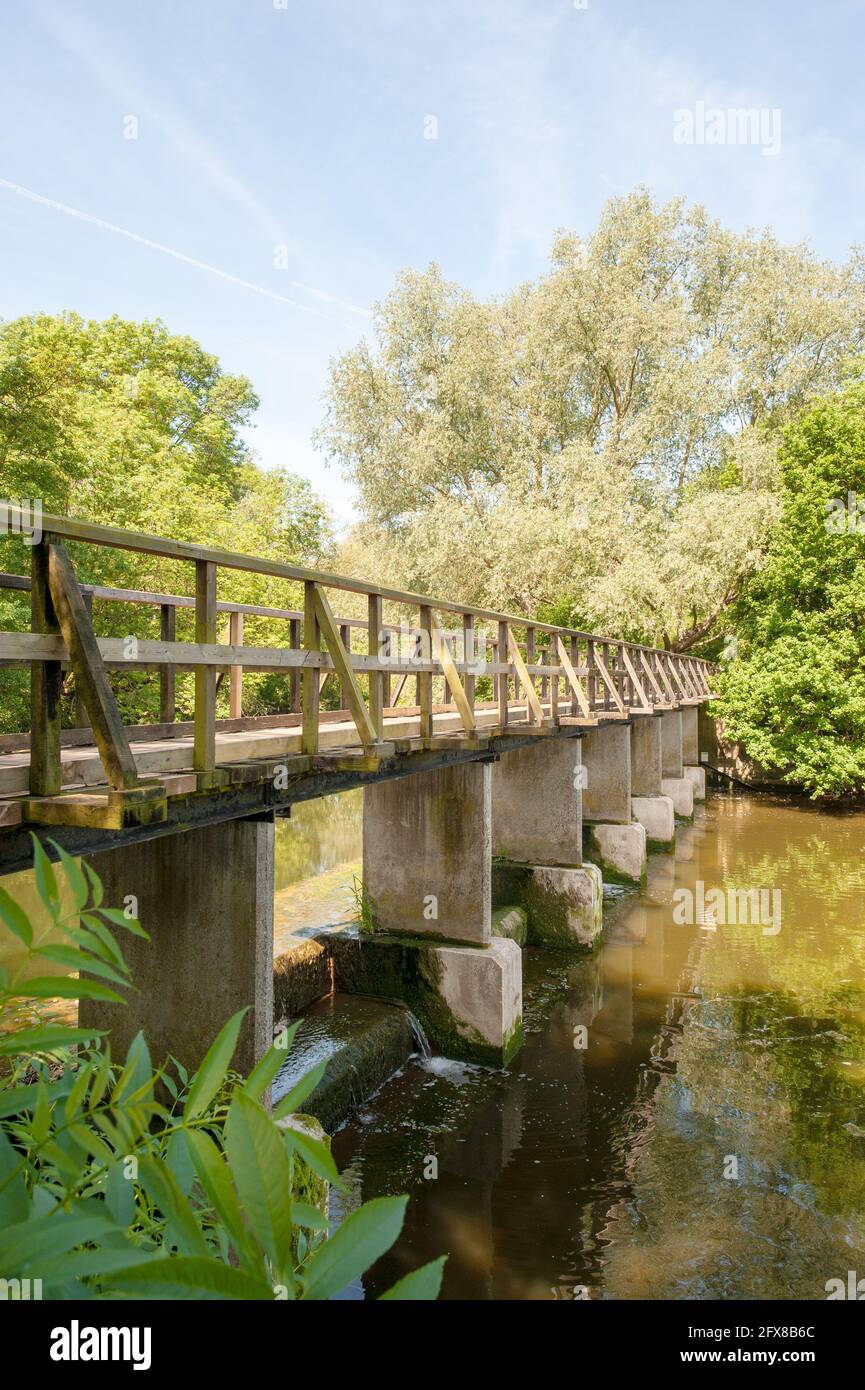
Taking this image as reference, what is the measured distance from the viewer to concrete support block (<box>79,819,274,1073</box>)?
17.6 ft

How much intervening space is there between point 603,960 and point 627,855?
3726mm

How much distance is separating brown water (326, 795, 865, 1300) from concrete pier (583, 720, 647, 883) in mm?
3043

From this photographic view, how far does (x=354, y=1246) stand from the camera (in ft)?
2.52

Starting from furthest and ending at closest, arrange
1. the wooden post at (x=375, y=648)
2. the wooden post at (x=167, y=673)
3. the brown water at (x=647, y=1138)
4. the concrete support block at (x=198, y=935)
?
the wooden post at (x=167, y=673)
the wooden post at (x=375, y=648)
the brown water at (x=647, y=1138)
the concrete support block at (x=198, y=935)

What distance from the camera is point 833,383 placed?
Answer: 2642 cm

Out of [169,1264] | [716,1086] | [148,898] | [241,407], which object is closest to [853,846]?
[716,1086]

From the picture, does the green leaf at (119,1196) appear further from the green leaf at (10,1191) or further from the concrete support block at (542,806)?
the concrete support block at (542,806)

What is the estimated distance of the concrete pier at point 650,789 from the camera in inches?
715

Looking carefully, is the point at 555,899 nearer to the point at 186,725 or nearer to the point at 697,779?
the point at 186,725

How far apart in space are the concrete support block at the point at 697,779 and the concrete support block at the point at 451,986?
17.6m

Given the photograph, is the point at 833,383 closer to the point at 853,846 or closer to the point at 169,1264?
the point at 853,846

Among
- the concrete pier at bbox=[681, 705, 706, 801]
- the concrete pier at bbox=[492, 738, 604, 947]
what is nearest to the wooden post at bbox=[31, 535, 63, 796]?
the concrete pier at bbox=[492, 738, 604, 947]

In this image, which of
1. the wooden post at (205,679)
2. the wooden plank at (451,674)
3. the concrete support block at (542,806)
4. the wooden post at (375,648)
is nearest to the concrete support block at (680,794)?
the concrete support block at (542,806)

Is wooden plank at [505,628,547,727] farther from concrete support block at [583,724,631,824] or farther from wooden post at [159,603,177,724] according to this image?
concrete support block at [583,724,631,824]
